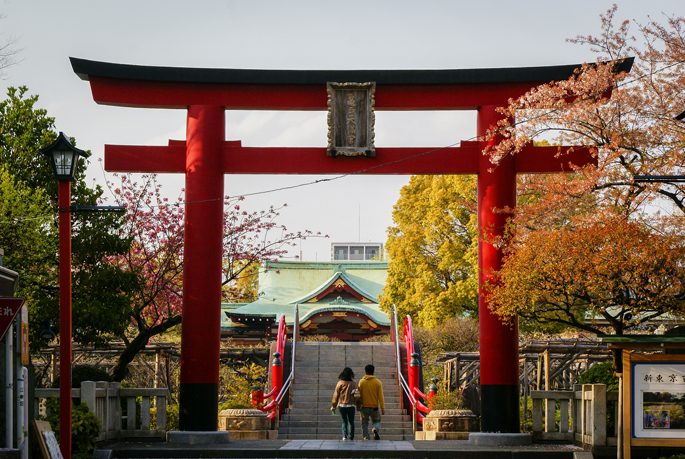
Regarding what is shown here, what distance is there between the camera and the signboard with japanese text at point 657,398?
9328 millimetres

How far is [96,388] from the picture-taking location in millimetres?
12398

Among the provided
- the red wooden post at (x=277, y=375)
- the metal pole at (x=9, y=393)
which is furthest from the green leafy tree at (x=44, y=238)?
the metal pole at (x=9, y=393)

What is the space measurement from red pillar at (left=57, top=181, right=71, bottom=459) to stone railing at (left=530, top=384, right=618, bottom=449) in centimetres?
726

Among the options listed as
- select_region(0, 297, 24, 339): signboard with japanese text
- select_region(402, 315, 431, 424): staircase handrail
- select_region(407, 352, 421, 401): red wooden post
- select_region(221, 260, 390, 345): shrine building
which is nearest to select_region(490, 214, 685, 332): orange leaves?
select_region(402, 315, 431, 424): staircase handrail

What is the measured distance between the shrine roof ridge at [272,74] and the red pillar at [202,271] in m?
0.63

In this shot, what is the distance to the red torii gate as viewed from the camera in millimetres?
13977

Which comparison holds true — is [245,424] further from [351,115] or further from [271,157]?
[351,115]

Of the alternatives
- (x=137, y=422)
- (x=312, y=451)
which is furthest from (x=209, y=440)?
(x=312, y=451)

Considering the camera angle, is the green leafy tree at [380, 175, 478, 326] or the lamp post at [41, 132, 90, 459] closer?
the lamp post at [41, 132, 90, 459]

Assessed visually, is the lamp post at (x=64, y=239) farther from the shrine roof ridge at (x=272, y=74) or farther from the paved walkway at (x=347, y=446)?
the shrine roof ridge at (x=272, y=74)

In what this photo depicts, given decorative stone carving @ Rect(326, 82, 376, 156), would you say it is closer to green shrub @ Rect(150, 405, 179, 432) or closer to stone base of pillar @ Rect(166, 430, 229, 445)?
stone base of pillar @ Rect(166, 430, 229, 445)

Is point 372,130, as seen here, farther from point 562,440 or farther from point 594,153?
point 562,440

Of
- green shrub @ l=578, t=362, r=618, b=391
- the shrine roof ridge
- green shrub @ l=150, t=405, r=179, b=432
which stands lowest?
green shrub @ l=150, t=405, r=179, b=432

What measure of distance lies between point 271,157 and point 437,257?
50.0ft
